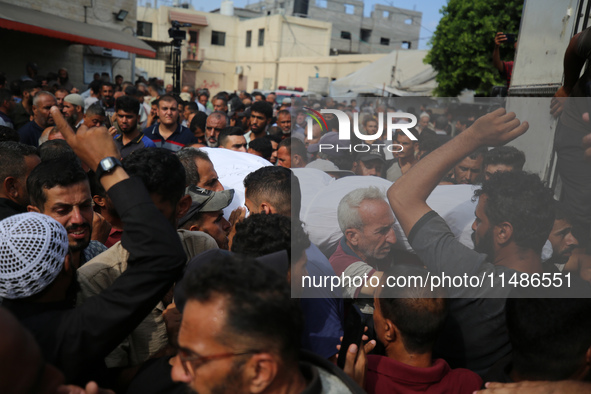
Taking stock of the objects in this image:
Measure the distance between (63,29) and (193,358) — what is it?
13529mm

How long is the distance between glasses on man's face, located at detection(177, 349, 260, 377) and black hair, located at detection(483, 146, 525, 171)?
3.48 feet

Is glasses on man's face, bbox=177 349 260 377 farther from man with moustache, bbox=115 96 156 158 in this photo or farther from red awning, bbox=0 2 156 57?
red awning, bbox=0 2 156 57

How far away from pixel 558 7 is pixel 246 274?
11.1 ft

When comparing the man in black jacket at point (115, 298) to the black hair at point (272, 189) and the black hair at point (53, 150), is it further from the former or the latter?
the black hair at point (53, 150)

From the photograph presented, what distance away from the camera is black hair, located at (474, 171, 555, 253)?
1.76m

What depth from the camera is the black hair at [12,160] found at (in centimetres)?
297

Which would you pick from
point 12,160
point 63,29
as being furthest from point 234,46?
point 12,160

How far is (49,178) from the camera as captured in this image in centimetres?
240

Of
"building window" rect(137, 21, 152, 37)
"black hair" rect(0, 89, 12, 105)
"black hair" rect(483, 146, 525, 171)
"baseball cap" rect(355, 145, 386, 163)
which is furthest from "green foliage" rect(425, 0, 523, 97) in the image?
"building window" rect(137, 21, 152, 37)

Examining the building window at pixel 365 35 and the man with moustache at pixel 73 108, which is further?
the building window at pixel 365 35

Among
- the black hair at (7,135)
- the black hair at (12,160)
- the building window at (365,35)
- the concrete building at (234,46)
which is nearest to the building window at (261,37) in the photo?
the concrete building at (234,46)

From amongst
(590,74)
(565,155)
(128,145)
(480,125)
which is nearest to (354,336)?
(480,125)

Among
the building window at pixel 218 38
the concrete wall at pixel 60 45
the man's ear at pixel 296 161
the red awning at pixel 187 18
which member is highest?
the red awning at pixel 187 18

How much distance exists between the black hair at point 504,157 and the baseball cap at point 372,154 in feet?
1.19
